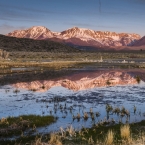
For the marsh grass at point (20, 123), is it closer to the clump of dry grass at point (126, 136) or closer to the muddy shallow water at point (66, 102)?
the muddy shallow water at point (66, 102)

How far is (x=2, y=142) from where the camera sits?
1527 cm

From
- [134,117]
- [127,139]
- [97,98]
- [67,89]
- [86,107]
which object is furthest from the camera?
[67,89]

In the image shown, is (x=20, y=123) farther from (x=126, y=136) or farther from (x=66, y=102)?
(x=66, y=102)

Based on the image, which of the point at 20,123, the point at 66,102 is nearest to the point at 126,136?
the point at 20,123

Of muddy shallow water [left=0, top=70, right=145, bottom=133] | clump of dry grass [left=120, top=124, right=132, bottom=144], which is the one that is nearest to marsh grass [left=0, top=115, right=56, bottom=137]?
muddy shallow water [left=0, top=70, right=145, bottom=133]

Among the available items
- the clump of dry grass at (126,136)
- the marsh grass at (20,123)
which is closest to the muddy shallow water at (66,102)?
the marsh grass at (20,123)

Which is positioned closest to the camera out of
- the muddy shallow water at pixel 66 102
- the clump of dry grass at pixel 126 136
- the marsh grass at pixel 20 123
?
the clump of dry grass at pixel 126 136

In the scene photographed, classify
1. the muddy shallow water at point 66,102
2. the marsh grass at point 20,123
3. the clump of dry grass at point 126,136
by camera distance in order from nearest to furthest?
the clump of dry grass at point 126,136, the marsh grass at point 20,123, the muddy shallow water at point 66,102

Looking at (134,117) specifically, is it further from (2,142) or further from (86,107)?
(2,142)

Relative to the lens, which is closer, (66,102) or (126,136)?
(126,136)

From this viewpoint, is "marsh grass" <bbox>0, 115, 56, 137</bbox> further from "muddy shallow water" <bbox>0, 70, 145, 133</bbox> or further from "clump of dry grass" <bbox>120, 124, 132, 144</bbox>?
"clump of dry grass" <bbox>120, 124, 132, 144</bbox>

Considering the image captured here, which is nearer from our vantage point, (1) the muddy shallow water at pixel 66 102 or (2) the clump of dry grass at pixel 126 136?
(2) the clump of dry grass at pixel 126 136

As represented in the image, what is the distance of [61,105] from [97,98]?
17.4 ft

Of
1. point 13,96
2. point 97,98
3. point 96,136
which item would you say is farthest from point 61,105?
point 96,136
